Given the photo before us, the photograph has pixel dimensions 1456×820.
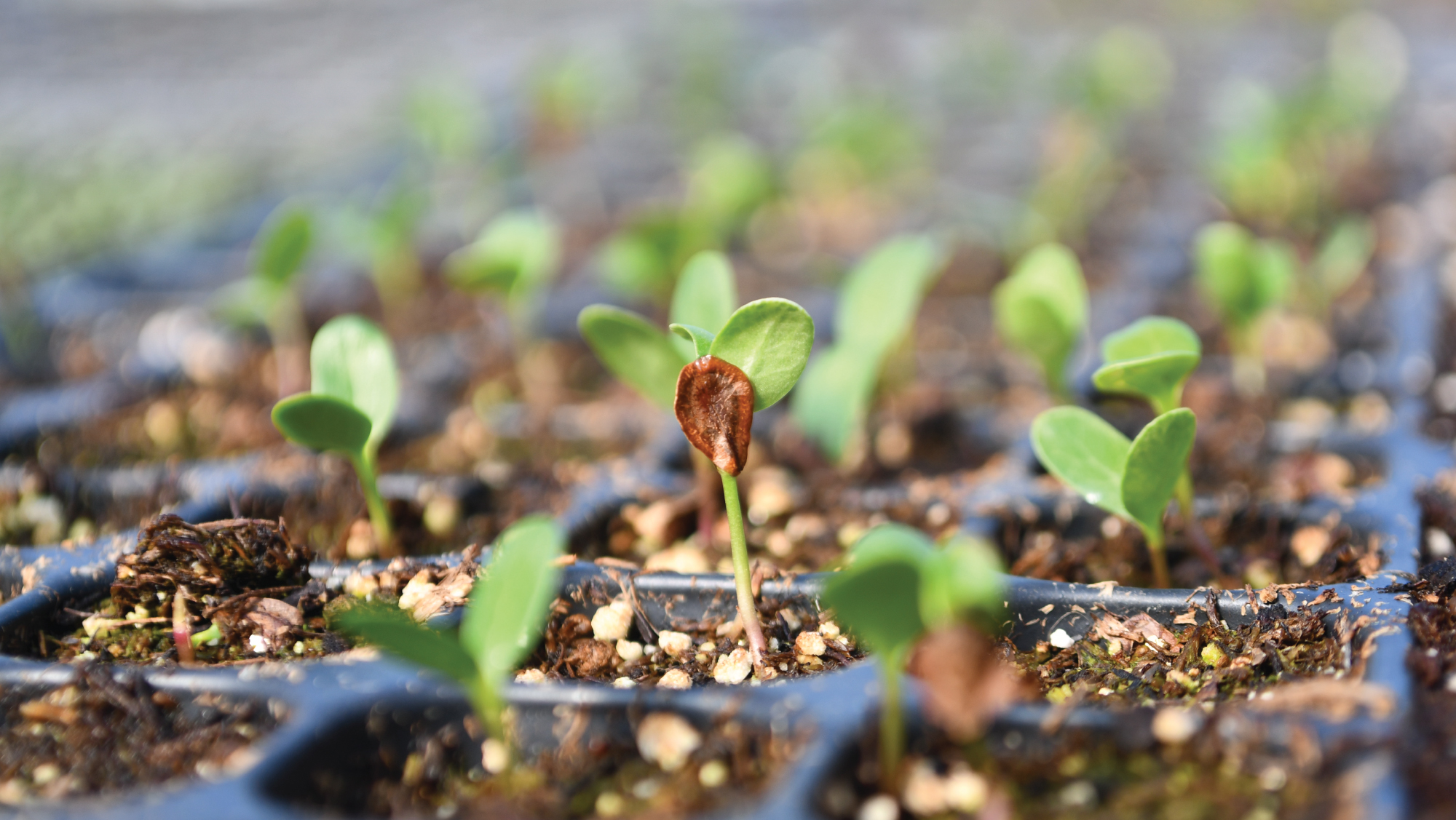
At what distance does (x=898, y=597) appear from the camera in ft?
1.63

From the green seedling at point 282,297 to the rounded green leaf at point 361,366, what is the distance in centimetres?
33

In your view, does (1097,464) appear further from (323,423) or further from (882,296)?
(323,423)

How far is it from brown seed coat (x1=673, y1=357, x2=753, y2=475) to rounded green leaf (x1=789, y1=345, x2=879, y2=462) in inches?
12.1

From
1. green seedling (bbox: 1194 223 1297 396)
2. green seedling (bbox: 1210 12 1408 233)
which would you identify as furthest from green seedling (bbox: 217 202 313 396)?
green seedling (bbox: 1210 12 1408 233)

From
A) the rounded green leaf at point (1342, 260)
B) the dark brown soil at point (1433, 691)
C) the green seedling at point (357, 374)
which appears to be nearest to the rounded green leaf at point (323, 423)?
the green seedling at point (357, 374)

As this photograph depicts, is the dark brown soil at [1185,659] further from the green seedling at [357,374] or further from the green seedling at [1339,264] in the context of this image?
the green seedling at [1339,264]

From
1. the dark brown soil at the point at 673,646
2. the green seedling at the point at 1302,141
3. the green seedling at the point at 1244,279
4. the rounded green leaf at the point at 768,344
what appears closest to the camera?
the rounded green leaf at the point at 768,344

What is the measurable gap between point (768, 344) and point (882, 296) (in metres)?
0.38

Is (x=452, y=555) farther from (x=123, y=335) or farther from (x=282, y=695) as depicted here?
(x=123, y=335)

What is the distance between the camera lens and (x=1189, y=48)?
A: 3211mm

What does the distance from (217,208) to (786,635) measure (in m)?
2.57

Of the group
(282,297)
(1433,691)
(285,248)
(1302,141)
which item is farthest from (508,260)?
(1302,141)

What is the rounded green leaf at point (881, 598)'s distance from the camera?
480mm

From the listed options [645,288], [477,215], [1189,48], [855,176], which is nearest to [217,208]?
[477,215]
